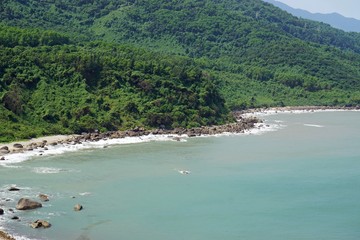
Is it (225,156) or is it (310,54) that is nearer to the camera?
(225,156)

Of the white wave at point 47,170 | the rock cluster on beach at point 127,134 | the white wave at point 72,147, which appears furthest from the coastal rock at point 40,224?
the rock cluster on beach at point 127,134

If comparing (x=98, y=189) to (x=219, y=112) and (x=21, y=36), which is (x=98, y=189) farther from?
(x=21, y=36)

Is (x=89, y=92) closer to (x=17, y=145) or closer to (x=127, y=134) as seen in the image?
(x=127, y=134)

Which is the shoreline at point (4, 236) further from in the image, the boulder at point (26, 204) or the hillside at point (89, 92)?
the hillside at point (89, 92)

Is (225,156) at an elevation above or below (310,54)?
below

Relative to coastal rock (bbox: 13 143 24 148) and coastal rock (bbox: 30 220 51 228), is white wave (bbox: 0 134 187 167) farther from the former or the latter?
coastal rock (bbox: 30 220 51 228)

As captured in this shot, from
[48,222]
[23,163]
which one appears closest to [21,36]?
[23,163]
